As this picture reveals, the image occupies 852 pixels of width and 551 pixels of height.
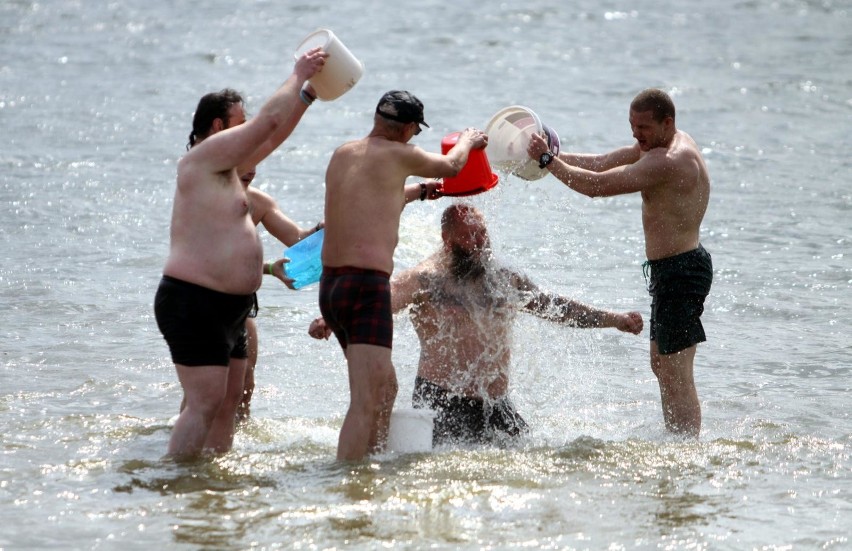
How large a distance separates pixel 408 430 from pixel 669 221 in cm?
189

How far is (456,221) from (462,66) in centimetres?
1687

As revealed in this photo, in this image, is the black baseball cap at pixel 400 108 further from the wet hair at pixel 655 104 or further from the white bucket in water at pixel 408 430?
the white bucket in water at pixel 408 430

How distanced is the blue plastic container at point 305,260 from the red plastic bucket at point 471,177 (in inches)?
31.0

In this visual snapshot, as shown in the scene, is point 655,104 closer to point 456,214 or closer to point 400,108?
point 456,214

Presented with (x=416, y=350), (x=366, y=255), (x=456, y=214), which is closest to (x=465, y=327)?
(x=456, y=214)

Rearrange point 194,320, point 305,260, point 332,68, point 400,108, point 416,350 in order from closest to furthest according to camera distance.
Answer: point 194,320 → point 400,108 → point 332,68 → point 305,260 → point 416,350

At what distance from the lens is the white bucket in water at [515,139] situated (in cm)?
662

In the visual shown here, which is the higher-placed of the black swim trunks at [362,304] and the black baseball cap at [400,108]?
the black baseball cap at [400,108]

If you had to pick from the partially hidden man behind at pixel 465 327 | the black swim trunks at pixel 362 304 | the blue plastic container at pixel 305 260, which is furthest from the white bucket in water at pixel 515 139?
the black swim trunks at pixel 362 304

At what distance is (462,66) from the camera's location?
75.1 ft

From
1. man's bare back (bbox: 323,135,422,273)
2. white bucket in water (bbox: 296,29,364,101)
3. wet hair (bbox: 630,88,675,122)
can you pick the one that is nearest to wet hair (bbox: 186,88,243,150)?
white bucket in water (bbox: 296,29,364,101)

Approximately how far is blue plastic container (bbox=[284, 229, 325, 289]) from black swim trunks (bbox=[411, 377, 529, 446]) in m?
0.85

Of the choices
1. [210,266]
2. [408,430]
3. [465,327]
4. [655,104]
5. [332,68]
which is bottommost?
[408,430]

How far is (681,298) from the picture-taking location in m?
6.55
